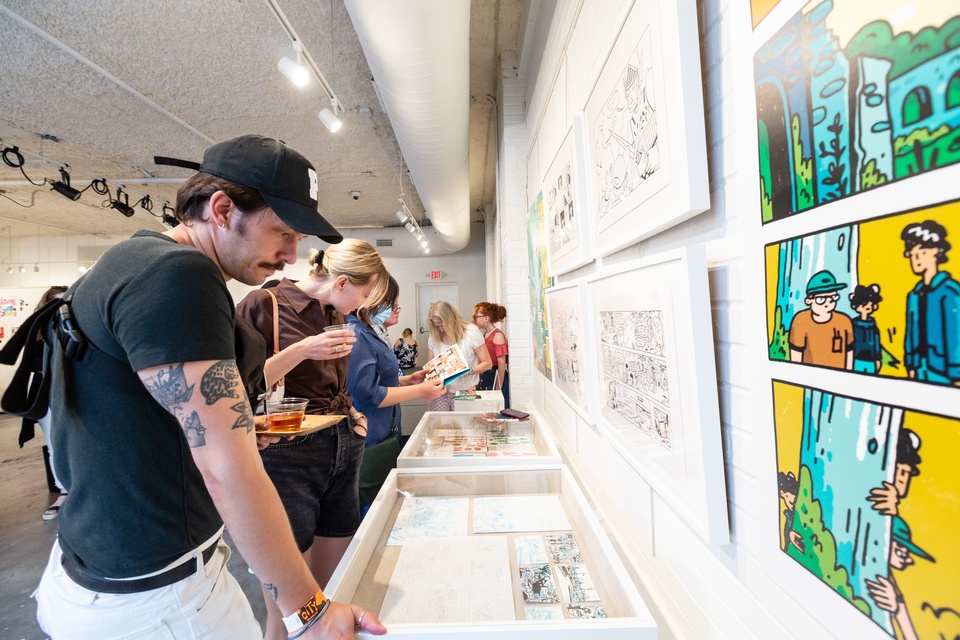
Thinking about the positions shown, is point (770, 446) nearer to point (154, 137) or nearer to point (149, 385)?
point (149, 385)

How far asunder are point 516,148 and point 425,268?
7.39 metres

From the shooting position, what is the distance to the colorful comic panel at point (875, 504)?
0.38 metres

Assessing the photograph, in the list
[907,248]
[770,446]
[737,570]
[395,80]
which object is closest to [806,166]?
[907,248]

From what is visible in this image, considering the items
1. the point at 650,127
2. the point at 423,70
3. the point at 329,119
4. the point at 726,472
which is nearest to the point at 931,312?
the point at 726,472

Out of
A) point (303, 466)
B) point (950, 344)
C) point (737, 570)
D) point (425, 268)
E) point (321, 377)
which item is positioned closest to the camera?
point (950, 344)

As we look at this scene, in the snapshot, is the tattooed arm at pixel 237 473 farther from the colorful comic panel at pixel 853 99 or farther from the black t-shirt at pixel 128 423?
the colorful comic panel at pixel 853 99

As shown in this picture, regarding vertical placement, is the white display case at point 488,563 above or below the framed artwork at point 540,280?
below

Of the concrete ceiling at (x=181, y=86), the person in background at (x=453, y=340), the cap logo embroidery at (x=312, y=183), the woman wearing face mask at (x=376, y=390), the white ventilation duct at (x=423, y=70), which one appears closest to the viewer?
the cap logo embroidery at (x=312, y=183)

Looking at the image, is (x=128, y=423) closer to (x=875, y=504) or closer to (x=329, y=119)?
(x=875, y=504)

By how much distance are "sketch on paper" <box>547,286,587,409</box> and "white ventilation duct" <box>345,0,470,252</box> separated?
1519mm

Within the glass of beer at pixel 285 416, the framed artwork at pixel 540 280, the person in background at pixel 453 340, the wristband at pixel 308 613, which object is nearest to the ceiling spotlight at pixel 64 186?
the person in background at pixel 453 340

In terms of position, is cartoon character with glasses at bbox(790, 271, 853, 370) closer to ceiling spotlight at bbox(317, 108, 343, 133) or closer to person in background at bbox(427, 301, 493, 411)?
ceiling spotlight at bbox(317, 108, 343, 133)

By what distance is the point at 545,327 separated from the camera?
8.36 feet

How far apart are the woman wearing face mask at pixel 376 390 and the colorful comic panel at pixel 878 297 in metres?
1.99
